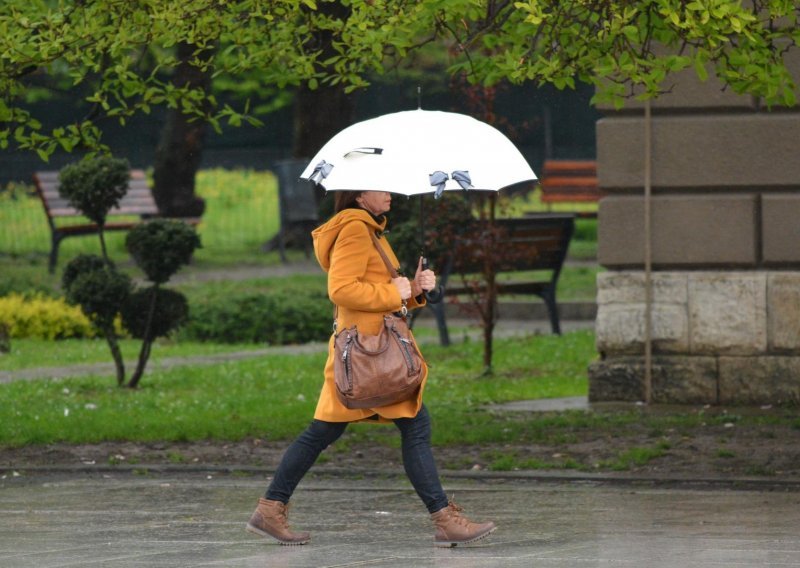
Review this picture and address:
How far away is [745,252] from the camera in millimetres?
11578

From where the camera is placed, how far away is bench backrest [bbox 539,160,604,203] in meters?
28.4

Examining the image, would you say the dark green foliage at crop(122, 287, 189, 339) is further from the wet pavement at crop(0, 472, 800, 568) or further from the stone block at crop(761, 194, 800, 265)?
the stone block at crop(761, 194, 800, 265)

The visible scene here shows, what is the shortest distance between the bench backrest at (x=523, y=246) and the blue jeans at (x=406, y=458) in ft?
22.5

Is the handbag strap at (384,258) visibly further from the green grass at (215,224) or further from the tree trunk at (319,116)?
the green grass at (215,224)

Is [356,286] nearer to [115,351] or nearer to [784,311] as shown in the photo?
[784,311]

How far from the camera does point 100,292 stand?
12.8 metres

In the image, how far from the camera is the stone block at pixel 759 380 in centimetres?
1145

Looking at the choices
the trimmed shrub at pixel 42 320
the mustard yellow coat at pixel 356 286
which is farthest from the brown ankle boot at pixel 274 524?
the trimmed shrub at pixel 42 320

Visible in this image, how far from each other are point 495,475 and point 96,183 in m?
4.60

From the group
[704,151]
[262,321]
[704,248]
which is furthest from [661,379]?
[262,321]

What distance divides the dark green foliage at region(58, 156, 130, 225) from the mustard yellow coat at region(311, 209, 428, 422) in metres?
5.83

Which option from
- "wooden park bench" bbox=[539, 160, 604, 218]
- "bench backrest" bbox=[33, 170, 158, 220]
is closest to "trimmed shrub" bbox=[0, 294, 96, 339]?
"bench backrest" bbox=[33, 170, 158, 220]

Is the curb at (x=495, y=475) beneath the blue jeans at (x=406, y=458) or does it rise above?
beneath

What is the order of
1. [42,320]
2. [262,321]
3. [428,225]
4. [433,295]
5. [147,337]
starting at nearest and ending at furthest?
[433,295] → [147,337] → [428,225] → [262,321] → [42,320]
